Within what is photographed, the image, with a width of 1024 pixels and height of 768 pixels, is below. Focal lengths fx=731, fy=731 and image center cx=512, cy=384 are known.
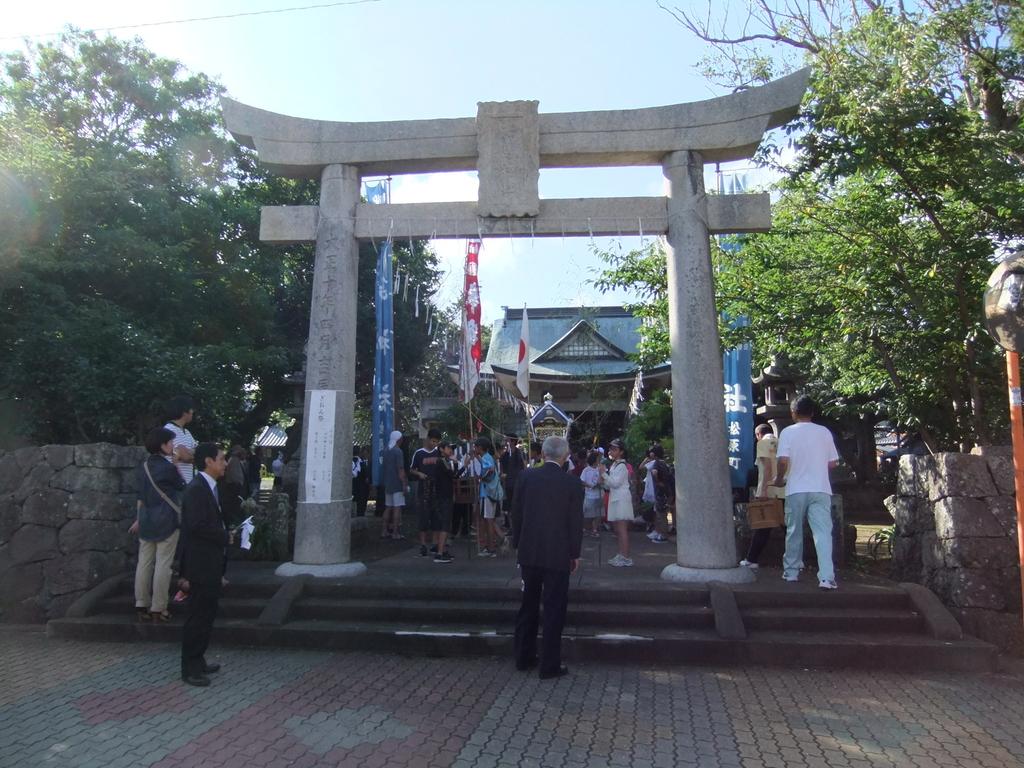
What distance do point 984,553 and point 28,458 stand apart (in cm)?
945

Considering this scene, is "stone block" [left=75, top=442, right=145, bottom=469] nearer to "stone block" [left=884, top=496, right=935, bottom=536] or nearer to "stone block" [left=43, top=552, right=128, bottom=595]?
"stone block" [left=43, top=552, right=128, bottom=595]

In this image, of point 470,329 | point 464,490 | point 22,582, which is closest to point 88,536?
point 22,582

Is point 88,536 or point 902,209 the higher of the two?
point 902,209

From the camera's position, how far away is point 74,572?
748 cm

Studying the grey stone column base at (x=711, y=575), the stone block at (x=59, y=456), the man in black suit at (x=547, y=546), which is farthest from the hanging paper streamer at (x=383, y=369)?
the grey stone column base at (x=711, y=575)

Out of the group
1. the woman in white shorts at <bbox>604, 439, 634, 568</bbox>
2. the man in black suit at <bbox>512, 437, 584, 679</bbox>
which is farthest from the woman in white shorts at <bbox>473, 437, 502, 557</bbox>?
the man in black suit at <bbox>512, 437, 584, 679</bbox>

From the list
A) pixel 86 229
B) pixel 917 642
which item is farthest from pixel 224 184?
pixel 917 642

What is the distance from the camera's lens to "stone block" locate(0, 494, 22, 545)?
7738 millimetres

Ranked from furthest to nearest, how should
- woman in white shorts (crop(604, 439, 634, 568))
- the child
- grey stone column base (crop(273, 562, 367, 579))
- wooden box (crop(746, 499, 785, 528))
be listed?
the child, woman in white shorts (crop(604, 439, 634, 568)), wooden box (crop(746, 499, 785, 528)), grey stone column base (crop(273, 562, 367, 579))

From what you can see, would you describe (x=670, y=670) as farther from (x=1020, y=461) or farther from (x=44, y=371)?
(x=44, y=371)

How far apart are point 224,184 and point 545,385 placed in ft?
34.2

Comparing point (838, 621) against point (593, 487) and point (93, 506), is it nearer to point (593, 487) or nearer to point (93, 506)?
point (593, 487)

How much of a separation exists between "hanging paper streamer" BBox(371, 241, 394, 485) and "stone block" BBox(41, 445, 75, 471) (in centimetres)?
408

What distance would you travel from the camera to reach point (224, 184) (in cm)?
1752
